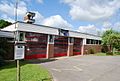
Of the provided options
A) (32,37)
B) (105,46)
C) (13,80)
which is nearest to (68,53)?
(32,37)

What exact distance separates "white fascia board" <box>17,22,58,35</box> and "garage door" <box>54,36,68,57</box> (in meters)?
1.22

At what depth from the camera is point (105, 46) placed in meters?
38.4

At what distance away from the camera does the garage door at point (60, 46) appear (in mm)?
24234

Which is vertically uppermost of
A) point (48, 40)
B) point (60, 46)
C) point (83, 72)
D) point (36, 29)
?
point (36, 29)

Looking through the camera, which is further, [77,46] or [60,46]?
[77,46]

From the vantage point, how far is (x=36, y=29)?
2123 centimetres

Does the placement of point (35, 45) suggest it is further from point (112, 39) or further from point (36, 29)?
point (112, 39)

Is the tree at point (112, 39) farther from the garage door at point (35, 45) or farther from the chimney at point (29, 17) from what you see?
the chimney at point (29, 17)

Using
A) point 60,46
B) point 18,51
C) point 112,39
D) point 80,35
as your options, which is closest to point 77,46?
point 80,35

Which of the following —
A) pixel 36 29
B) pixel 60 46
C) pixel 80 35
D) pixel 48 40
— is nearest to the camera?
pixel 36 29

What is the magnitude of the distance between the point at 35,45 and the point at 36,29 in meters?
1.93

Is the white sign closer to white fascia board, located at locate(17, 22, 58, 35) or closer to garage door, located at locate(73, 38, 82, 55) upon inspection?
white fascia board, located at locate(17, 22, 58, 35)

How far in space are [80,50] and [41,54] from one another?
971cm

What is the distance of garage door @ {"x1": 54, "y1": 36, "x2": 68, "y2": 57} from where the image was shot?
24234 mm
